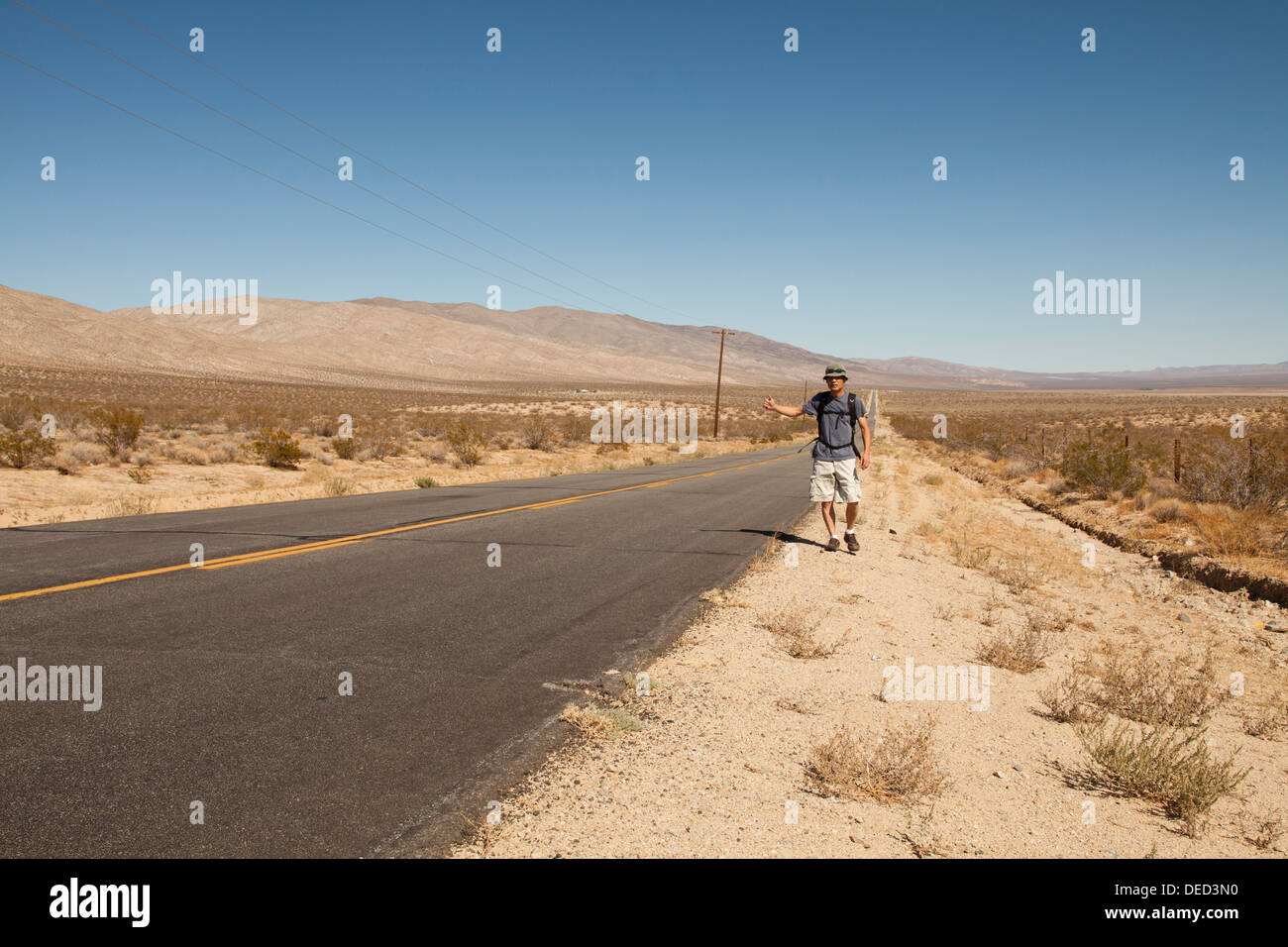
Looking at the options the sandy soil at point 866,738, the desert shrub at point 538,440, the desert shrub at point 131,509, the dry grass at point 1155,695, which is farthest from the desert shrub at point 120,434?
the dry grass at point 1155,695

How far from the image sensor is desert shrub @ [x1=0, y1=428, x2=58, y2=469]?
18422mm

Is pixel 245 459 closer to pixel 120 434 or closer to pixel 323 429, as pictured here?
pixel 120 434

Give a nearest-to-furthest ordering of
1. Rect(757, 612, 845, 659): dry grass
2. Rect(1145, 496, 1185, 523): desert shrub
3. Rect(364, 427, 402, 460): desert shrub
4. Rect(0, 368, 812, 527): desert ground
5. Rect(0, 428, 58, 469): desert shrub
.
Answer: Rect(757, 612, 845, 659): dry grass → Rect(1145, 496, 1185, 523): desert shrub → Rect(0, 368, 812, 527): desert ground → Rect(0, 428, 58, 469): desert shrub → Rect(364, 427, 402, 460): desert shrub

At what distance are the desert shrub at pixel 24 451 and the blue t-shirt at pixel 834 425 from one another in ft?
63.6

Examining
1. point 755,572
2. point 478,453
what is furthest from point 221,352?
point 755,572

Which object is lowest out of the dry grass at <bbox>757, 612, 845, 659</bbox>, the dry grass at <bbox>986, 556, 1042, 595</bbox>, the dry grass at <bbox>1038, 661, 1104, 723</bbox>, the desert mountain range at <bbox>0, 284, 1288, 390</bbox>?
the dry grass at <bbox>1038, 661, 1104, 723</bbox>

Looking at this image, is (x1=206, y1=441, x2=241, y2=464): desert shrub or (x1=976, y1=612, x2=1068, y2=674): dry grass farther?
(x1=206, y1=441, x2=241, y2=464): desert shrub

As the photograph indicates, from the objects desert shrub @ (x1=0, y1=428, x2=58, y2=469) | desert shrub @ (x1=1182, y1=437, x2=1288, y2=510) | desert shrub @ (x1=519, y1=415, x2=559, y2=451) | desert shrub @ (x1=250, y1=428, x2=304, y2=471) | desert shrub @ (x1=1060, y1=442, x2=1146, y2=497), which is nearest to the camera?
desert shrub @ (x1=1182, y1=437, x2=1288, y2=510)

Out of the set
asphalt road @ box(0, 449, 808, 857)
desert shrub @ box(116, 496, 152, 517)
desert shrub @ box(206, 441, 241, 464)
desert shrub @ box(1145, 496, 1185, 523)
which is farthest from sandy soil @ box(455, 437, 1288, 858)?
desert shrub @ box(206, 441, 241, 464)

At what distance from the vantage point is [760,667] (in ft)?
18.7

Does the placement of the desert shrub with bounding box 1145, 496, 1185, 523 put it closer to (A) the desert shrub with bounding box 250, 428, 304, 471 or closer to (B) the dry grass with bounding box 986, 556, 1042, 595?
(B) the dry grass with bounding box 986, 556, 1042, 595

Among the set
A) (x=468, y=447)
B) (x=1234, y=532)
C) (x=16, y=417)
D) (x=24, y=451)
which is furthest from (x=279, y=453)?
(x=1234, y=532)

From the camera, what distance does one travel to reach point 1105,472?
1841cm

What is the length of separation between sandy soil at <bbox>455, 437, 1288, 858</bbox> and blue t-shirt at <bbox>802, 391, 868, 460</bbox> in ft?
5.10
